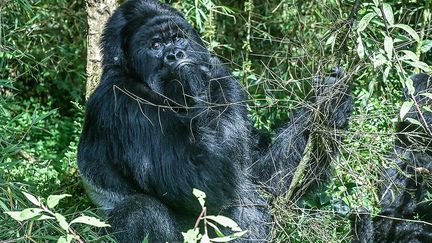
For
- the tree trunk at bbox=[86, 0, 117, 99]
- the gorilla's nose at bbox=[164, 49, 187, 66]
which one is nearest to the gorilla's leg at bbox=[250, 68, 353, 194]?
the gorilla's nose at bbox=[164, 49, 187, 66]

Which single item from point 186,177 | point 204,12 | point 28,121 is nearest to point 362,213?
point 186,177

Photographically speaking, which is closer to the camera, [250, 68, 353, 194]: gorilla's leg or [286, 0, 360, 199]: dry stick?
[250, 68, 353, 194]: gorilla's leg

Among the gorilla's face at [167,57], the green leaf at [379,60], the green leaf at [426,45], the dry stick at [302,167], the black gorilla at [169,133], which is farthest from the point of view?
the green leaf at [426,45]

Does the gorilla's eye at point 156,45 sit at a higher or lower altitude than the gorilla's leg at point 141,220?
higher

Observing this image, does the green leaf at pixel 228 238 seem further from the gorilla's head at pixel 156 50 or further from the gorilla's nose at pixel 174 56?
the gorilla's nose at pixel 174 56

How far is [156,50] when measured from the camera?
4977 millimetres

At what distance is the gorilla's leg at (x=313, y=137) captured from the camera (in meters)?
4.37

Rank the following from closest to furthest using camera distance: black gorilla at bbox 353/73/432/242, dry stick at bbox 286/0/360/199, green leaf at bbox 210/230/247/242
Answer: green leaf at bbox 210/230/247/242 → dry stick at bbox 286/0/360/199 → black gorilla at bbox 353/73/432/242

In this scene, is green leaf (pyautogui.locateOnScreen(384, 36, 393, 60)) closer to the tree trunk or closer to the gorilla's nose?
the gorilla's nose

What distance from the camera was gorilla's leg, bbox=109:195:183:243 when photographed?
179 inches

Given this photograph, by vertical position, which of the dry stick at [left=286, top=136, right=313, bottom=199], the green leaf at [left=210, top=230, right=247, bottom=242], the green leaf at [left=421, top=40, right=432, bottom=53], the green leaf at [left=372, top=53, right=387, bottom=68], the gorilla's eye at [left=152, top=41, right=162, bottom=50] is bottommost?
the dry stick at [left=286, top=136, right=313, bottom=199]

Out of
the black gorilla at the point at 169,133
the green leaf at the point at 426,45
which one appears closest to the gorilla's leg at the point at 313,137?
the black gorilla at the point at 169,133

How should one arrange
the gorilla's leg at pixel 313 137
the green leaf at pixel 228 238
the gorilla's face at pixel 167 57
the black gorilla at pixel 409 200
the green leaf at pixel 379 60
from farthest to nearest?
1. the black gorilla at pixel 409 200
2. the gorilla's face at pixel 167 57
3. the gorilla's leg at pixel 313 137
4. the green leaf at pixel 379 60
5. the green leaf at pixel 228 238

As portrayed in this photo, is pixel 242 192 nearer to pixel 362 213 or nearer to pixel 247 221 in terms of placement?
pixel 247 221
